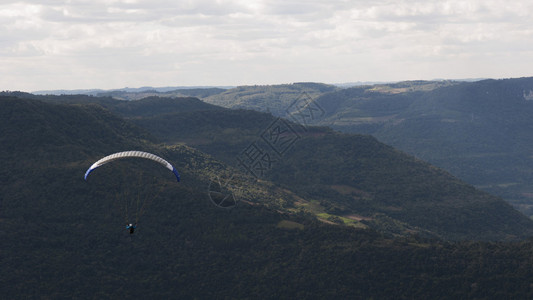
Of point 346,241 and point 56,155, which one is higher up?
point 56,155

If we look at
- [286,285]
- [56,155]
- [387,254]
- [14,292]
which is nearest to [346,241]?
[387,254]

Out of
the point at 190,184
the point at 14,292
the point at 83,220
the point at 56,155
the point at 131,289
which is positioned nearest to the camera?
the point at 14,292

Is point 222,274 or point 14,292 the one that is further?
point 222,274

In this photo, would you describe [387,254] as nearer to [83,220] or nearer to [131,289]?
[131,289]

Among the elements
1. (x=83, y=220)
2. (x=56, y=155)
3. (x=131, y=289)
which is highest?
(x=56, y=155)

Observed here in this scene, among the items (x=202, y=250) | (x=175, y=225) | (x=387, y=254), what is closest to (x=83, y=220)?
(x=175, y=225)

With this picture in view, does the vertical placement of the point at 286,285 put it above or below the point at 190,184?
below

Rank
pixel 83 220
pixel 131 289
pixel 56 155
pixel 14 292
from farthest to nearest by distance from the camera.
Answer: pixel 56 155, pixel 83 220, pixel 131 289, pixel 14 292

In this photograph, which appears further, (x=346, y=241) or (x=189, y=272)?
(x=346, y=241)

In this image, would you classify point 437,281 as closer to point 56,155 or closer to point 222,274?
point 222,274
